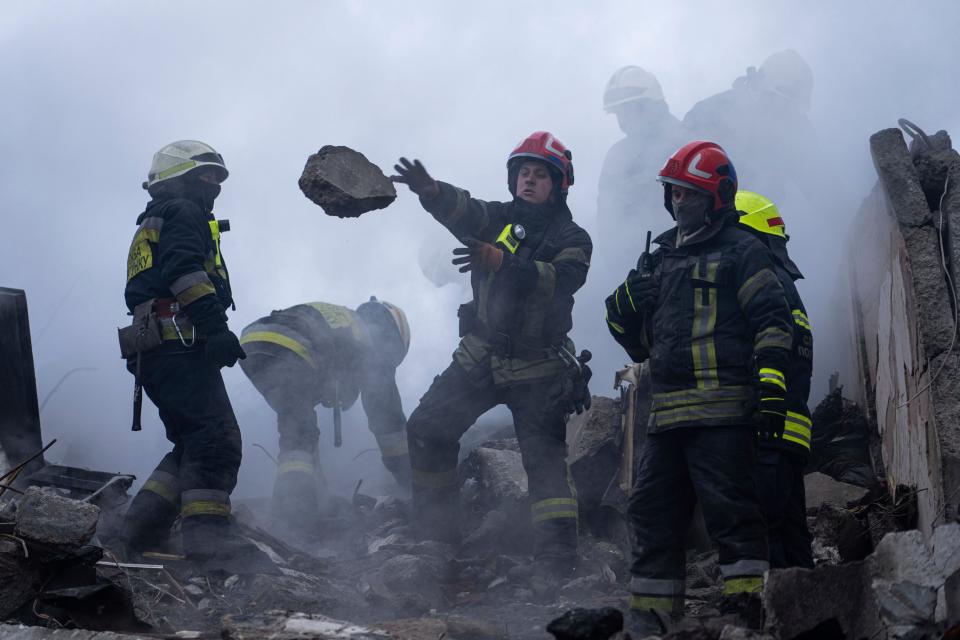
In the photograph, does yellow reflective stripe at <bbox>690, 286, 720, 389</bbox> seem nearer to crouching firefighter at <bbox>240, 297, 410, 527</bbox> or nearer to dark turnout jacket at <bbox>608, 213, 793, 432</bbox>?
dark turnout jacket at <bbox>608, 213, 793, 432</bbox>

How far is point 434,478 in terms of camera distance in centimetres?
538

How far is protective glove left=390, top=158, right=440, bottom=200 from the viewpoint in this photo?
4820mm

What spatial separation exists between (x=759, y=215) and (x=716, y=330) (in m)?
1.14

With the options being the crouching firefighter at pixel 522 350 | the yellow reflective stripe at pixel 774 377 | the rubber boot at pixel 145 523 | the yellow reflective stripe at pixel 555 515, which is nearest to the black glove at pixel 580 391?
the crouching firefighter at pixel 522 350

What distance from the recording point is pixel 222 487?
489 centimetres

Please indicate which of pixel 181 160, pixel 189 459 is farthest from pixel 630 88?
pixel 189 459

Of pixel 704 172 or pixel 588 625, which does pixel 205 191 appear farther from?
pixel 588 625

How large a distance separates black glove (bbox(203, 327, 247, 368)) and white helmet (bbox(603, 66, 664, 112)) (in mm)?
8237

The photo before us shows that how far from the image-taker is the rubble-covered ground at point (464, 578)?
9.64ft

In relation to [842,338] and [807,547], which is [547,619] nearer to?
[807,547]

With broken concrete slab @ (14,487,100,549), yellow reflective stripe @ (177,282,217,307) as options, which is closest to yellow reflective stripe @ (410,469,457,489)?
yellow reflective stripe @ (177,282,217,307)

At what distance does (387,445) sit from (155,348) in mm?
2460

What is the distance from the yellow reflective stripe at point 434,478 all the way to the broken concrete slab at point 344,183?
151 cm

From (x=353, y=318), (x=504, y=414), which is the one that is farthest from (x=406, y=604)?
(x=504, y=414)
